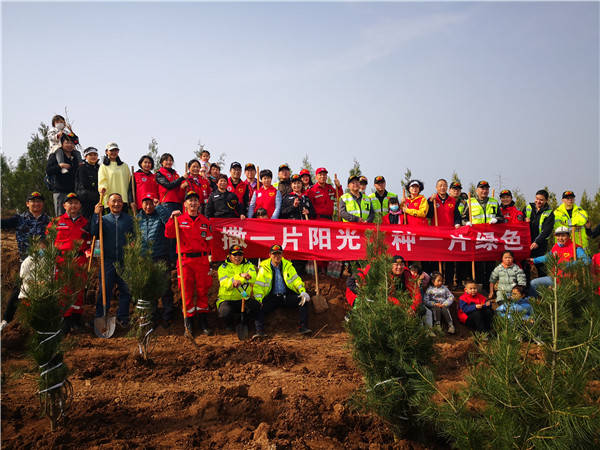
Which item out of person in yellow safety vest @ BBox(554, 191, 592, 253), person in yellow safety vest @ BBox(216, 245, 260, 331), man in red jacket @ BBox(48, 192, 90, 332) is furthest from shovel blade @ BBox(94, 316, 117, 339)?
person in yellow safety vest @ BBox(554, 191, 592, 253)

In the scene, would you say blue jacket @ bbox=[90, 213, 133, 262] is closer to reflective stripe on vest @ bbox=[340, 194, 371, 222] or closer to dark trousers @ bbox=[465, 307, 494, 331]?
reflective stripe on vest @ bbox=[340, 194, 371, 222]

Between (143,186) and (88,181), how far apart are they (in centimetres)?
106

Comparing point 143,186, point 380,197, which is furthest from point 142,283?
point 380,197

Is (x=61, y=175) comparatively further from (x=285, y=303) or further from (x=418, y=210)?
(x=418, y=210)

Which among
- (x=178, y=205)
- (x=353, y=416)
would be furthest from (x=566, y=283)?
(x=178, y=205)

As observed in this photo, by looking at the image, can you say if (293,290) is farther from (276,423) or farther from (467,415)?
(467,415)

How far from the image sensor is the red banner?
27.8 feet

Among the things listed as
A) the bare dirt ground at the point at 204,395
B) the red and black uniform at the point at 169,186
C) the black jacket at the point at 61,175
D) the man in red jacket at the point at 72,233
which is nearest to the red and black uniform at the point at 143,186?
the red and black uniform at the point at 169,186

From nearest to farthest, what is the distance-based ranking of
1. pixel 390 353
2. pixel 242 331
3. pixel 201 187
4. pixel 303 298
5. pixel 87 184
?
pixel 390 353 → pixel 242 331 → pixel 303 298 → pixel 87 184 → pixel 201 187

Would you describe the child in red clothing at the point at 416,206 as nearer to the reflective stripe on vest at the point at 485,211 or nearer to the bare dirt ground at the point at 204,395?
the reflective stripe on vest at the point at 485,211

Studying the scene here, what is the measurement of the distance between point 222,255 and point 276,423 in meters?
4.65

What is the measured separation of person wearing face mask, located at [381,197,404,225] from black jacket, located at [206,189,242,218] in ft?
10.9

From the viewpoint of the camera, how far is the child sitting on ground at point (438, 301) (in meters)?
7.80

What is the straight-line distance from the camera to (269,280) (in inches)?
300
